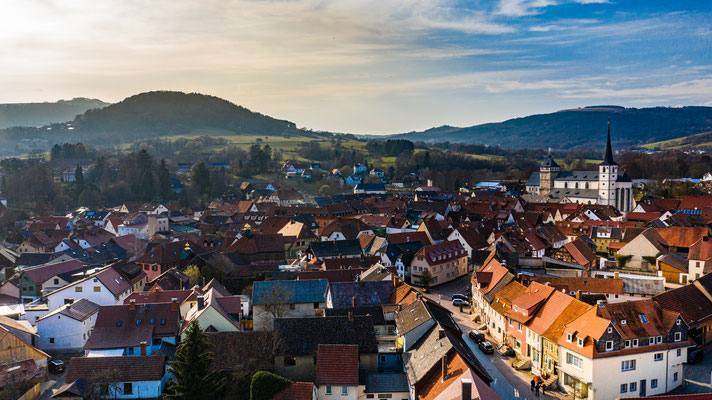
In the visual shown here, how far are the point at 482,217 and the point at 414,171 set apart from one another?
70.5 metres

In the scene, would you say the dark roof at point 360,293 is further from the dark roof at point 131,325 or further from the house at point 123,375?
the house at point 123,375

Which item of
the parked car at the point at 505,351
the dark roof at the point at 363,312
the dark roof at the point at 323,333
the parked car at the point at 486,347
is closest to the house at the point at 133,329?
the dark roof at the point at 323,333

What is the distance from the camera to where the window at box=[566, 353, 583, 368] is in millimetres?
26109

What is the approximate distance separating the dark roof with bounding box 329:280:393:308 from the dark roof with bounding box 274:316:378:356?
6449 millimetres

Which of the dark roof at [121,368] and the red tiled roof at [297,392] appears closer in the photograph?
the red tiled roof at [297,392]

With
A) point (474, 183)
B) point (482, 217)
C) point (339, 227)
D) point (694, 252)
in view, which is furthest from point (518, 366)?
point (474, 183)

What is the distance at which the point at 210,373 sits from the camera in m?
23.7

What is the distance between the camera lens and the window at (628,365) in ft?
84.7

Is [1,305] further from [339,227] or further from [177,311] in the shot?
[339,227]

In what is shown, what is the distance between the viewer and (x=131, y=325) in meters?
31.7

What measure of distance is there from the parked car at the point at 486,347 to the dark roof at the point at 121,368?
18214mm

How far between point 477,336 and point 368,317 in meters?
9.48

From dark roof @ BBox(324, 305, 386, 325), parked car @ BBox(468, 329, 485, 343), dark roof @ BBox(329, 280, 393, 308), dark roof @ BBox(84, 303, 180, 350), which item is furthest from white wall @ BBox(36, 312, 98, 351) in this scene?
parked car @ BBox(468, 329, 485, 343)

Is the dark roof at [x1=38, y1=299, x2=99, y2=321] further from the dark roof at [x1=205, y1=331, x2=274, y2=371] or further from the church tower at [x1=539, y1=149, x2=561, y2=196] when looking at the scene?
the church tower at [x1=539, y1=149, x2=561, y2=196]
